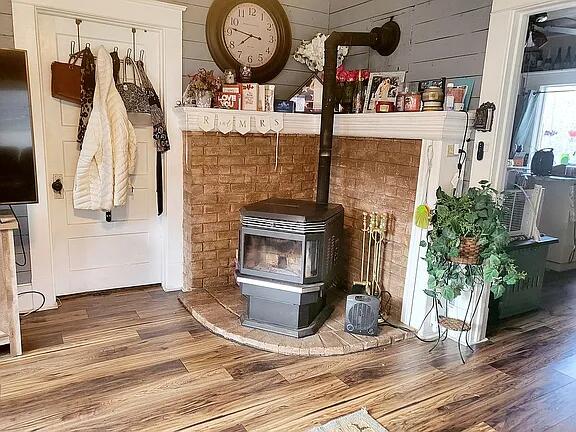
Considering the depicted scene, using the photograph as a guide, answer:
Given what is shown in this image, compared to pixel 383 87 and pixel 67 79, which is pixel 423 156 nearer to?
pixel 383 87

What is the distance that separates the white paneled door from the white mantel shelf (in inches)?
19.3

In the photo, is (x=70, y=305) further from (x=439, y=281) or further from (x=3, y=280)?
(x=439, y=281)

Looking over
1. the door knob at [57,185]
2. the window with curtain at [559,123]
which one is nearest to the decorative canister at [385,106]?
the door knob at [57,185]

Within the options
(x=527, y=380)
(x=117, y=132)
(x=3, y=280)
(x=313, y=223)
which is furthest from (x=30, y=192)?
(x=527, y=380)

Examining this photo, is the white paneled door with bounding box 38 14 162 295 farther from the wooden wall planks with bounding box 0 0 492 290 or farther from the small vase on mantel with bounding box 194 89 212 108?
the small vase on mantel with bounding box 194 89 212 108

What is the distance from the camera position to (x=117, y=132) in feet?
10.3

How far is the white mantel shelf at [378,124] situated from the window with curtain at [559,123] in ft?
11.1

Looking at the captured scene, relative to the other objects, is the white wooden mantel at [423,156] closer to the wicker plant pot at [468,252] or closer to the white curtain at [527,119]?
the wicker plant pot at [468,252]

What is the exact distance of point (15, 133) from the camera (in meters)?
2.52

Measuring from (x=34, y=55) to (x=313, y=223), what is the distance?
2.17 m

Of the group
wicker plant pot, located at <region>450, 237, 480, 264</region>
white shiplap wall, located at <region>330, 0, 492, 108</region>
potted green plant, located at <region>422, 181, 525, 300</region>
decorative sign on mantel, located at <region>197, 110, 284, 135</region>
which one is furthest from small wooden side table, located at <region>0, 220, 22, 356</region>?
white shiplap wall, located at <region>330, 0, 492, 108</region>

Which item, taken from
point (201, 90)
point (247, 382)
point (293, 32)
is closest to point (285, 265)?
point (247, 382)

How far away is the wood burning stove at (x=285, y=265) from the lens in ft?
9.08

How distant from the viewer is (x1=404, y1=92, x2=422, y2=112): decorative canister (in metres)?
2.91
